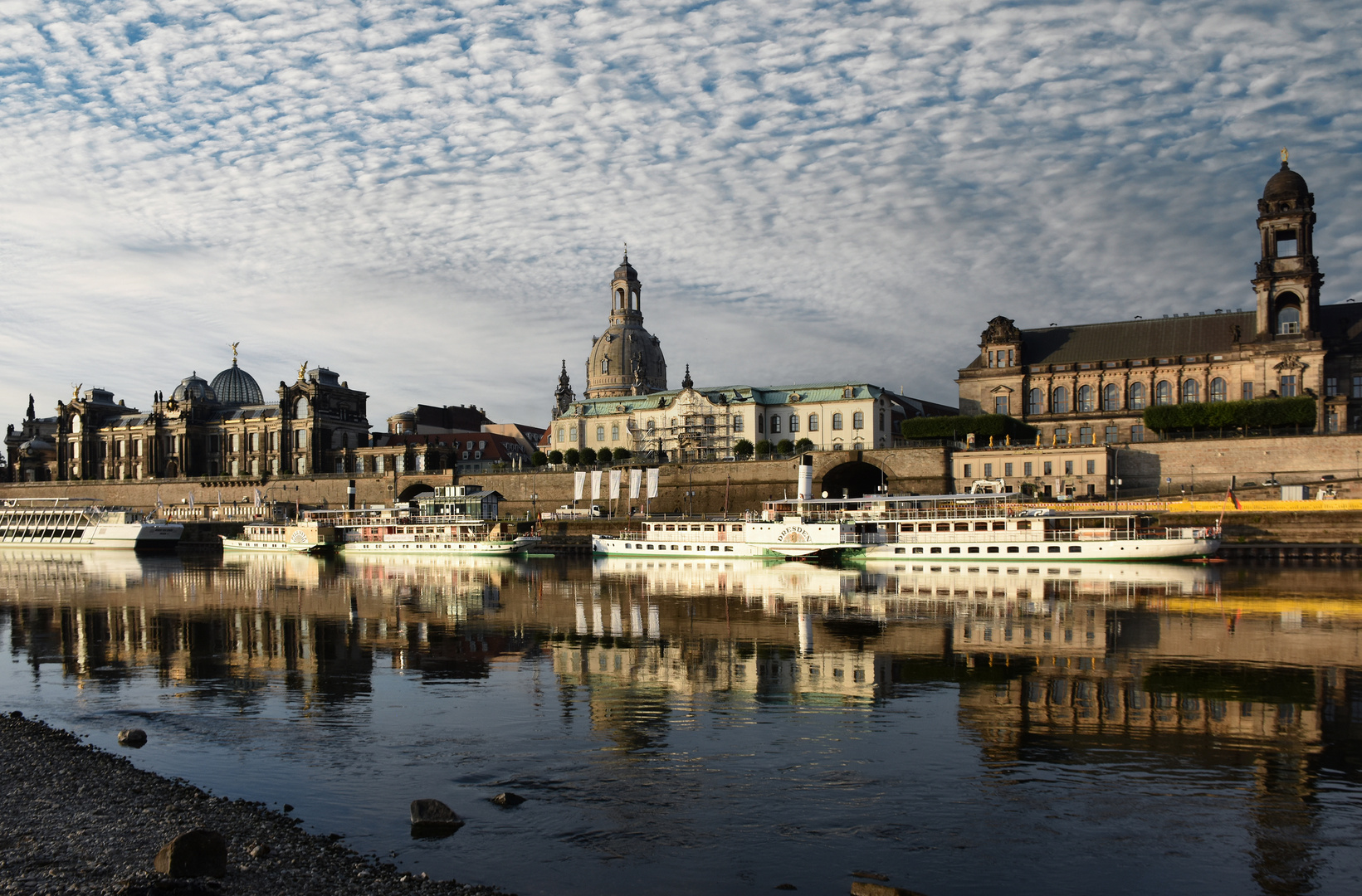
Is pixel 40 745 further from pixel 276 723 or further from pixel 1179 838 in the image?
pixel 1179 838

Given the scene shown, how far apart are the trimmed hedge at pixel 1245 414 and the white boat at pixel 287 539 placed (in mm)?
56964

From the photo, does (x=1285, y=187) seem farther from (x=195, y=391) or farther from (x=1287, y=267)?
(x=195, y=391)

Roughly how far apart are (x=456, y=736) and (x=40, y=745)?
6.01 metres

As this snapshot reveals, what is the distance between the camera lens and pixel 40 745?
1543 cm

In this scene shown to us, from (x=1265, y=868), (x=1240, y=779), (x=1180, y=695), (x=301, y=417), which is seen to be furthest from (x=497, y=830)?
(x=301, y=417)

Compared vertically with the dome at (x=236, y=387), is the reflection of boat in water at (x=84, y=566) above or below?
below

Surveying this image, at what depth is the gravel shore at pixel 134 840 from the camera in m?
10.0

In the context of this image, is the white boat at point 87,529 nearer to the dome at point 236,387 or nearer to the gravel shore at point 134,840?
the dome at point 236,387

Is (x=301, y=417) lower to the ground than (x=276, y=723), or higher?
higher

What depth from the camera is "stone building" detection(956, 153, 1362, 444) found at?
7112 centimetres

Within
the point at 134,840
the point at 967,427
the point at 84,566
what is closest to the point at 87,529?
the point at 84,566

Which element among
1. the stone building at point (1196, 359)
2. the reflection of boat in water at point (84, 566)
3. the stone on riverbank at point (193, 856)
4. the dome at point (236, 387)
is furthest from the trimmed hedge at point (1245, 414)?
the dome at point (236, 387)

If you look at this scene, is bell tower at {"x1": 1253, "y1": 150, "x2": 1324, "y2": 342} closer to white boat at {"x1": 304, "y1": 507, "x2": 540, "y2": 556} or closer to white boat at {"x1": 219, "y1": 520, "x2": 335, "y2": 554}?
white boat at {"x1": 304, "y1": 507, "x2": 540, "y2": 556}

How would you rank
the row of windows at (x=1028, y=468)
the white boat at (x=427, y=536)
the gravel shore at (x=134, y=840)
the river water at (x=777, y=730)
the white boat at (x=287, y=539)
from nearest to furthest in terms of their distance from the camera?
the gravel shore at (x=134, y=840) → the river water at (x=777, y=730) → the white boat at (x=427, y=536) → the row of windows at (x=1028, y=468) → the white boat at (x=287, y=539)
